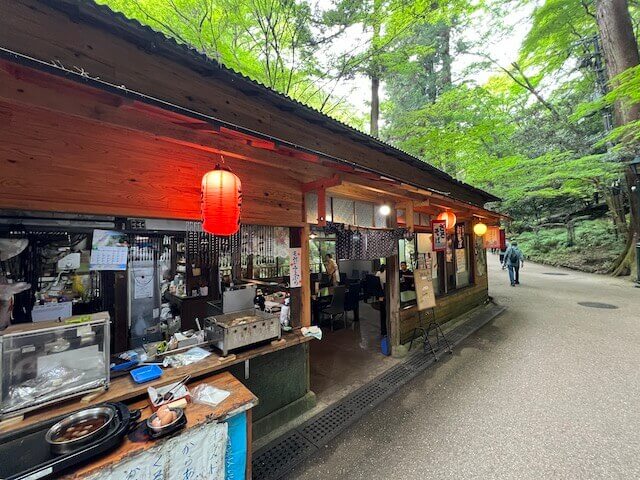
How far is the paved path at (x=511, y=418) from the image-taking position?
3.73m

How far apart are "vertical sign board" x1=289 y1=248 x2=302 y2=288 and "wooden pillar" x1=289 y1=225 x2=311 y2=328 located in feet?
0.18

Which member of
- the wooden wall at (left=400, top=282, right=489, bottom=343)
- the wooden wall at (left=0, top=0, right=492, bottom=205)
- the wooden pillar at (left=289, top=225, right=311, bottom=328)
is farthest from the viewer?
the wooden wall at (left=400, top=282, right=489, bottom=343)

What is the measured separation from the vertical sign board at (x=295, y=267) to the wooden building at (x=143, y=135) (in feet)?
0.41

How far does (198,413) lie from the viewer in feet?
9.18

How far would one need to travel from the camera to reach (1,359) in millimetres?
2477

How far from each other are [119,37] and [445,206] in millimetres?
8309

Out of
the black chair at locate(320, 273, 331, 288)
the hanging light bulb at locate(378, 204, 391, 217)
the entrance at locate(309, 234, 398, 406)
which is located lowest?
the entrance at locate(309, 234, 398, 406)

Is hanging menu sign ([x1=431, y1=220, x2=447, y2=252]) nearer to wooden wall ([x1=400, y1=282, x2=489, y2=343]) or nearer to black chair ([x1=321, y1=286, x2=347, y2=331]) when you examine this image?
wooden wall ([x1=400, y1=282, x2=489, y2=343])

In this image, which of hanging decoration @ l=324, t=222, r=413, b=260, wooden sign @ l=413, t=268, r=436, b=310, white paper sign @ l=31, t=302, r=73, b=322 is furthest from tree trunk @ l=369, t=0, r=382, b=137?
white paper sign @ l=31, t=302, r=73, b=322

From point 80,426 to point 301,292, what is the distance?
3337 millimetres

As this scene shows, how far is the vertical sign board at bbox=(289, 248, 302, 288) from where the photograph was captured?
16.7 ft

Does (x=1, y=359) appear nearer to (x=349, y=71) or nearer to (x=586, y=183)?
(x=349, y=71)

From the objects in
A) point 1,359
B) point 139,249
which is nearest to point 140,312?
point 139,249

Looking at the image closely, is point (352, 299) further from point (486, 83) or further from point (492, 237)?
point (486, 83)
